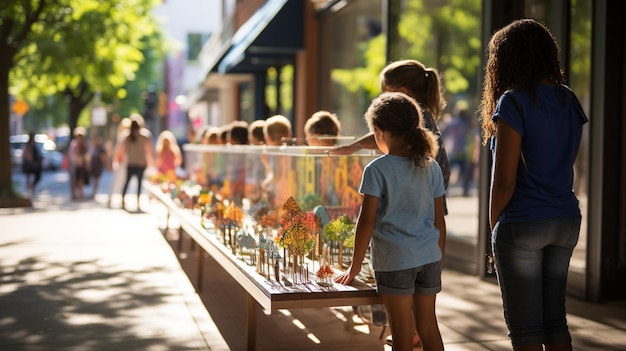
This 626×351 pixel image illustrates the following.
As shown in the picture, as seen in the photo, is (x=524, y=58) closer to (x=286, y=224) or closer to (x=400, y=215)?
(x=400, y=215)

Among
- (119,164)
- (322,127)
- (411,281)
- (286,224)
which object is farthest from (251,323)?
(119,164)

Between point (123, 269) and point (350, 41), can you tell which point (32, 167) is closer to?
point (350, 41)

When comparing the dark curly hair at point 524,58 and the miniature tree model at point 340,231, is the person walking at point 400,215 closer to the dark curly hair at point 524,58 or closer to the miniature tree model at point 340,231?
the dark curly hair at point 524,58

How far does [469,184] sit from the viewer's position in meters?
16.9

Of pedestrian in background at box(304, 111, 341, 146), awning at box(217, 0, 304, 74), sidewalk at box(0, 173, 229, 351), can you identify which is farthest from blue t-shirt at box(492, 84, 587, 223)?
awning at box(217, 0, 304, 74)

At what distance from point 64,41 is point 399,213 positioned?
16987mm

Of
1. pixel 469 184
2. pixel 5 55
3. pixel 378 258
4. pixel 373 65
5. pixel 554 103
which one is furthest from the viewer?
pixel 5 55

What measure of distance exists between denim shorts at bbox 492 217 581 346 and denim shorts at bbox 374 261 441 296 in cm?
49

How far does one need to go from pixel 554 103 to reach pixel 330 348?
2.72 m

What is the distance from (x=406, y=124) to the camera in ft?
14.0

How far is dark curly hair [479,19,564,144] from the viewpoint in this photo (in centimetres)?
382

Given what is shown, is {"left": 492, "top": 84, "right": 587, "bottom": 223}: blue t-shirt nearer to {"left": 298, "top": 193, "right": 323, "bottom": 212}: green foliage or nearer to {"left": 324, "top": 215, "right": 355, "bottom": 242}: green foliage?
{"left": 324, "top": 215, "right": 355, "bottom": 242}: green foliage

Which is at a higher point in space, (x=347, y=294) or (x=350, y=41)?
(x=350, y=41)

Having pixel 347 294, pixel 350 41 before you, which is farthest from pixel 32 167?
pixel 347 294
